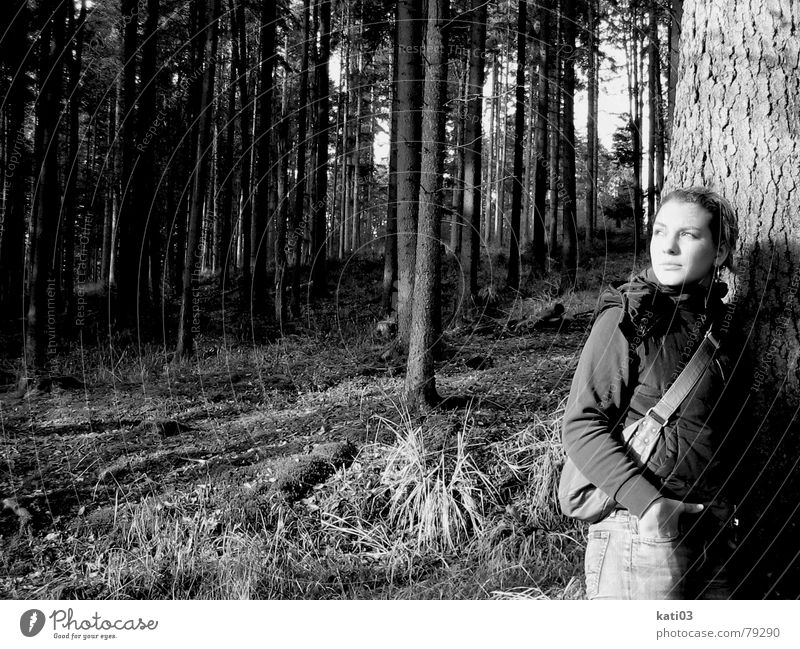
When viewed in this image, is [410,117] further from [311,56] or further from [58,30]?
[311,56]

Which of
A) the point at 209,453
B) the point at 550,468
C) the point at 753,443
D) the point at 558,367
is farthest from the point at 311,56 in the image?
the point at 753,443

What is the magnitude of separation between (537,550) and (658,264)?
1.96 m

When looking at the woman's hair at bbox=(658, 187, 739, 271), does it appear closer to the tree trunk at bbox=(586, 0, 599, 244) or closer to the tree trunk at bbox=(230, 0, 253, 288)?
the tree trunk at bbox=(230, 0, 253, 288)

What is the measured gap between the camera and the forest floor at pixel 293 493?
10.1 ft

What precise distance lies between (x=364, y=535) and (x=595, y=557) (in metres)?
1.81

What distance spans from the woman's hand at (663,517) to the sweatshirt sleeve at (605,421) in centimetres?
3

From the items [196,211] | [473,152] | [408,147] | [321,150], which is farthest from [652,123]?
[196,211]

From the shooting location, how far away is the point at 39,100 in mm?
6773

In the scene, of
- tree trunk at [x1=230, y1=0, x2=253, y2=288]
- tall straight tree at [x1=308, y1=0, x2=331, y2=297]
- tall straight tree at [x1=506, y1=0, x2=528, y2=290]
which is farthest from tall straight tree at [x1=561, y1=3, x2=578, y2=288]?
tree trunk at [x1=230, y1=0, x2=253, y2=288]

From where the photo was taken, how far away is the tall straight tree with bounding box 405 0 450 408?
5020mm

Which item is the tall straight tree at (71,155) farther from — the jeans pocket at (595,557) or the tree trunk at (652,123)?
the tree trunk at (652,123)

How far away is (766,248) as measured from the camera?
2525 mm

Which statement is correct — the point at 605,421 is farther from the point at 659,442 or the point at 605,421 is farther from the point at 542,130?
the point at 542,130

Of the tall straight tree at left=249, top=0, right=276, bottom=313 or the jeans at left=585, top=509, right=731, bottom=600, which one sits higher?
the tall straight tree at left=249, top=0, right=276, bottom=313
